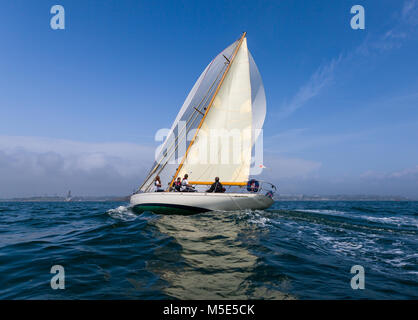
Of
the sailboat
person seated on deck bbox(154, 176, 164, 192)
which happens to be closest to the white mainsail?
the sailboat

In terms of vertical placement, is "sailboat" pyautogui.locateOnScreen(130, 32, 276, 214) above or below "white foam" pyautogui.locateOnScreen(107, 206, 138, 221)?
above

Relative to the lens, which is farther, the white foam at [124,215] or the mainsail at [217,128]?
the mainsail at [217,128]

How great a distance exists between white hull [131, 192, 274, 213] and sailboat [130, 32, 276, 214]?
1.28 meters

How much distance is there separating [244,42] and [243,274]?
725 inches

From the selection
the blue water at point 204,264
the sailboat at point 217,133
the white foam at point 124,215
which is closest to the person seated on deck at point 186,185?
the sailboat at point 217,133

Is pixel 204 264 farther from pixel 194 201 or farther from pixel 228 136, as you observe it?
pixel 228 136

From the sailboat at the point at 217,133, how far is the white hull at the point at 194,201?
128cm

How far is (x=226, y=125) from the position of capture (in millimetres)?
17203

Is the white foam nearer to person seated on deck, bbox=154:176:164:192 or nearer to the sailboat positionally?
the sailboat

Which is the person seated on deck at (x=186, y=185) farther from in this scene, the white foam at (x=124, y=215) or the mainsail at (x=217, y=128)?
the white foam at (x=124, y=215)

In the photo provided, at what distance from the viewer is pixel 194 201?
13180mm

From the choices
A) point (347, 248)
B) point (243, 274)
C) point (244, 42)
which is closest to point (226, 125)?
point (244, 42)

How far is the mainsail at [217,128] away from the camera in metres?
16.6

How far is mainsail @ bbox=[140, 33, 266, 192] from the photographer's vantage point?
16.6 meters
